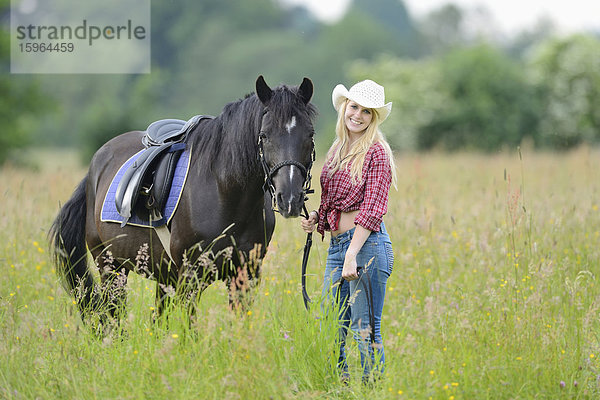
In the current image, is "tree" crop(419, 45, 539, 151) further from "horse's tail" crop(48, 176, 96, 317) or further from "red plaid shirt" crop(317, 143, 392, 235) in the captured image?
"red plaid shirt" crop(317, 143, 392, 235)

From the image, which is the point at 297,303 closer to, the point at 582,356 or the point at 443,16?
the point at 582,356

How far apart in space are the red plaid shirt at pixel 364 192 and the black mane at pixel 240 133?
43 cm

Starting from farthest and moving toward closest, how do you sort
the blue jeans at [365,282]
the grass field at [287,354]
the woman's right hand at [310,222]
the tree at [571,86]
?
the tree at [571,86], the woman's right hand at [310,222], the blue jeans at [365,282], the grass field at [287,354]

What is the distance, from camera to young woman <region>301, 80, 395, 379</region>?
3441 mm

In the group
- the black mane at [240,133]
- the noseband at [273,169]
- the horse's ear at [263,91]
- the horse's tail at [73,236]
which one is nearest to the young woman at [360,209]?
the noseband at [273,169]

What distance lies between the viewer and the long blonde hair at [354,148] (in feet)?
11.5

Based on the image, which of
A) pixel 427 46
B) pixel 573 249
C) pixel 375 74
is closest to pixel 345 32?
pixel 427 46

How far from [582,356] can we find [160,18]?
61.7 m

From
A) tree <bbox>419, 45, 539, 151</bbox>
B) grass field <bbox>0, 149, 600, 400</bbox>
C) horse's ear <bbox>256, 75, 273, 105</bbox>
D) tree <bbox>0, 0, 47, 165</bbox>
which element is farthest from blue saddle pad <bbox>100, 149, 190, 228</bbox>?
tree <bbox>419, 45, 539, 151</bbox>

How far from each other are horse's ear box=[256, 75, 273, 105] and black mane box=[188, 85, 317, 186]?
4 cm

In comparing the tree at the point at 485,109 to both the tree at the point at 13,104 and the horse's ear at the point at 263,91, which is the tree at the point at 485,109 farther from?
the horse's ear at the point at 263,91

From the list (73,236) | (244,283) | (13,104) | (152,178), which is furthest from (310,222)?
(13,104)

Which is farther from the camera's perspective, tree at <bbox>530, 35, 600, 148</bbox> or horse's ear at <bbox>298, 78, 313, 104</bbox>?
tree at <bbox>530, 35, 600, 148</bbox>

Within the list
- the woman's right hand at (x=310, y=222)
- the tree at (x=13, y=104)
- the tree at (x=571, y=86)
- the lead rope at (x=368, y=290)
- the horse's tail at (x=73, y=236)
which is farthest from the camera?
the tree at (x=571, y=86)
